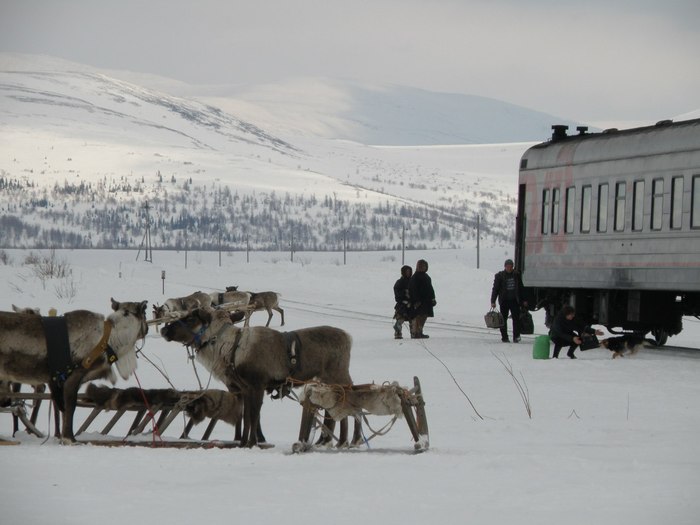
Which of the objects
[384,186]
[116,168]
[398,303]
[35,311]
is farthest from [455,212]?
[35,311]

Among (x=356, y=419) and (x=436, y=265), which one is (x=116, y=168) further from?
(x=356, y=419)

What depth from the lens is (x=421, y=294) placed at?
82.0 ft

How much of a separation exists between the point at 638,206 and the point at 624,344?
2238 millimetres

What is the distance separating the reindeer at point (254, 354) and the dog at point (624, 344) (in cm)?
891

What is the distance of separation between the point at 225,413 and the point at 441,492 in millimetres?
3505

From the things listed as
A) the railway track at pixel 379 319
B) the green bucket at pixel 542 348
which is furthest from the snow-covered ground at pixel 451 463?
the railway track at pixel 379 319

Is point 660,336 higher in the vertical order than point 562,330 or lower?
lower

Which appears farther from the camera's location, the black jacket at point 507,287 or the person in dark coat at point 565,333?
the black jacket at point 507,287

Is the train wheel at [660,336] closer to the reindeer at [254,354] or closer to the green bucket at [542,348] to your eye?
the green bucket at [542,348]

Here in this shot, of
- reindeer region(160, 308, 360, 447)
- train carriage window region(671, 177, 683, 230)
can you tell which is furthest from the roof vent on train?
reindeer region(160, 308, 360, 447)

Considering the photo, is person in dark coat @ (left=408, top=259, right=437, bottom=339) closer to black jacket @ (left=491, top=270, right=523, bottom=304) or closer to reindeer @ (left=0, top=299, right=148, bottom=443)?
black jacket @ (left=491, top=270, right=523, bottom=304)

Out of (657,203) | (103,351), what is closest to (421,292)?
(657,203)

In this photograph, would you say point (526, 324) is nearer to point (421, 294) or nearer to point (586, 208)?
point (421, 294)

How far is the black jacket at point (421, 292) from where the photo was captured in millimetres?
24984
